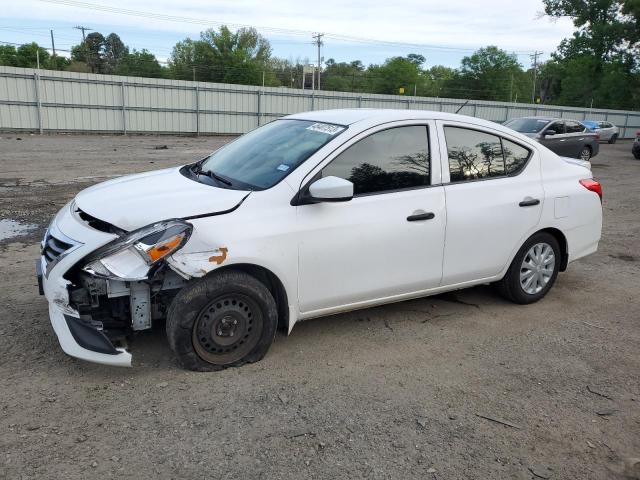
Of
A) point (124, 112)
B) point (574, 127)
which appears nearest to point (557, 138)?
point (574, 127)

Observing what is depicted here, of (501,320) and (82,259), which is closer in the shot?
(82,259)

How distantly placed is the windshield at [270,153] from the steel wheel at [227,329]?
824mm

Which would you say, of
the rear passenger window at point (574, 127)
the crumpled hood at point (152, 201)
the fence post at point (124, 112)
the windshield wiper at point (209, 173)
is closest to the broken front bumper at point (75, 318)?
the crumpled hood at point (152, 201)

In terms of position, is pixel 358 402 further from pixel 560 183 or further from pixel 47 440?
pixel 560 183

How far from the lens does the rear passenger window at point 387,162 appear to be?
4.02m

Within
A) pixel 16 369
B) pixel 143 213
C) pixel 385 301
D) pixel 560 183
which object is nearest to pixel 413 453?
pixel 385 301

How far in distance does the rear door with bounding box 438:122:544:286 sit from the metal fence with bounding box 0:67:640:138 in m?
23.9

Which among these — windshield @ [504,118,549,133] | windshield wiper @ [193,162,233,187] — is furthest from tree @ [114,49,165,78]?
windshield wiper @ [193,162,233,187]

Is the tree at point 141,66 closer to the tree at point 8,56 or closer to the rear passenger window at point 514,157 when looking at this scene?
the tree at point 8,56

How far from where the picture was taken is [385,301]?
4277 millimetres

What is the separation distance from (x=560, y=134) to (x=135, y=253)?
18.0m

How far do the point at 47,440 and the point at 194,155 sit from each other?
1542 cm

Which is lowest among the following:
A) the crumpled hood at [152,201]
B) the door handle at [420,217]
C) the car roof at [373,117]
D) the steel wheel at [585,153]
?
the steel wheel at [585,153]

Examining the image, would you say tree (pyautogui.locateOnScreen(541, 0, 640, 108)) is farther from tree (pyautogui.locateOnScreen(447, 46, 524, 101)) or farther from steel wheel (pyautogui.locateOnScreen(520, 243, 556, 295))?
steel wheel (pyautogui.locateOnScreen(520, 243, 556, 295))
